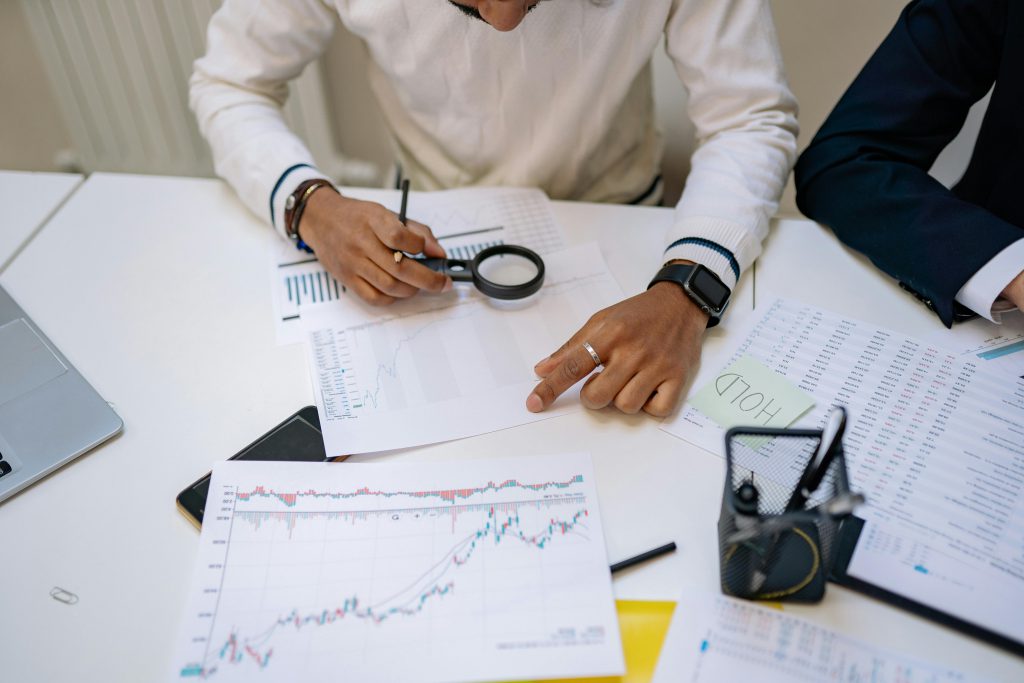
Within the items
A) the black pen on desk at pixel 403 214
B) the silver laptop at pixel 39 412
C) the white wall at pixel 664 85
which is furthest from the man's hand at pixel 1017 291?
the silver laptop at pixel 39 412

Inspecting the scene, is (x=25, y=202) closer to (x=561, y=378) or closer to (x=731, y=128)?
(x=561, y=378)

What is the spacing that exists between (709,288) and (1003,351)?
37 centimetres

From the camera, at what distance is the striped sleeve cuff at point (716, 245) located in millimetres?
940

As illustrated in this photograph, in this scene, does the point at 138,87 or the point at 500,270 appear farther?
the point at 138,87

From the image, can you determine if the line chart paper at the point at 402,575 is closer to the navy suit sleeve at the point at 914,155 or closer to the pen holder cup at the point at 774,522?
the pen holder cup at the point at 774,522

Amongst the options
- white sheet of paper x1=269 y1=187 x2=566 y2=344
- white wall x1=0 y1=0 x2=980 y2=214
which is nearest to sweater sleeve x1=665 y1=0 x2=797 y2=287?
white sheet of paper x1=269 y1=187 x2=566 y2=344

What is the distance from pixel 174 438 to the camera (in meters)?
0.80

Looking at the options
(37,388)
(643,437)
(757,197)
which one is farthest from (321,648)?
(757,197)

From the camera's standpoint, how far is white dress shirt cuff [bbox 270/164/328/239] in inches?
41.1

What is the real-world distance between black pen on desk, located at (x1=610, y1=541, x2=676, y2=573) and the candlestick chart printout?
0.36 feet

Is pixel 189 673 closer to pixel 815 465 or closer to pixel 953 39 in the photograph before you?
pixel 815 465

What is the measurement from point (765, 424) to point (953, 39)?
2.15 ft

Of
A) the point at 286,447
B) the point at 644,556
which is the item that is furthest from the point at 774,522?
the point at 286,447

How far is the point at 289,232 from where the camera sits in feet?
3.43
